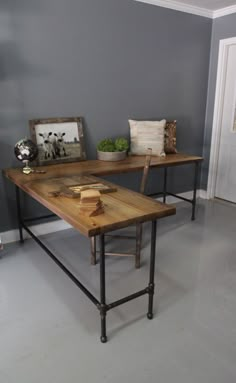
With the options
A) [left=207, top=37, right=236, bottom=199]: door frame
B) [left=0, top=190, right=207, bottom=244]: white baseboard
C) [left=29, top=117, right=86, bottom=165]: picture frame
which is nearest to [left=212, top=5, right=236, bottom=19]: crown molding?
[left=207, top=37, right=236, bottom=199]: door frame

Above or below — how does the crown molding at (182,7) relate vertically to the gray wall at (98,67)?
above

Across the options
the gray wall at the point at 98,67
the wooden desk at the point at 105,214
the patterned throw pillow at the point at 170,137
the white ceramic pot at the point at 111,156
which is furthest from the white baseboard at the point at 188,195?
the wooden desk at the point at 105,214

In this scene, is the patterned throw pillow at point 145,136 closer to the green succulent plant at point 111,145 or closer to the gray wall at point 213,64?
the green succulent plant at point 111,145

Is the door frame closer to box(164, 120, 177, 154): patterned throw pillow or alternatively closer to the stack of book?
box(164, 120, 177, 154): patterned throw pillow

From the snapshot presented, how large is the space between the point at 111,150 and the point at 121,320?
67.3 inches

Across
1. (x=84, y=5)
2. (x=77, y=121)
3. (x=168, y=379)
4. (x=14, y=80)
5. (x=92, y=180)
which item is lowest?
(x=168, y=379)

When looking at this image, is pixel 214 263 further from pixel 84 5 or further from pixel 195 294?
pixel 84 5

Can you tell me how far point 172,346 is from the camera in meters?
1.79

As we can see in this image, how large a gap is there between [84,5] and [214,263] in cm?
264

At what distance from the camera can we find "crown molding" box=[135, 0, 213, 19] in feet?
11.2

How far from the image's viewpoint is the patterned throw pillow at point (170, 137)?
371cm

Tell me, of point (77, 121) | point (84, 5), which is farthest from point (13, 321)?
point (84, 5)

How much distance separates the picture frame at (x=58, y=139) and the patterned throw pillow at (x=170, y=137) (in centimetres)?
104

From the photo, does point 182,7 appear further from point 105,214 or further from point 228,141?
point 105,214
